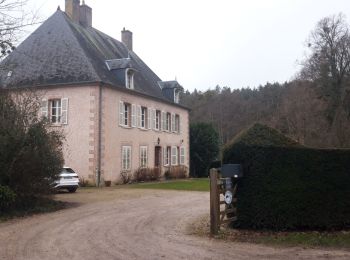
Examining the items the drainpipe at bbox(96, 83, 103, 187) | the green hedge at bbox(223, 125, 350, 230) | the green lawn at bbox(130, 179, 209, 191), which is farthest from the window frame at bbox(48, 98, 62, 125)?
the green hedge at bbox(223, 125, 350, 230)

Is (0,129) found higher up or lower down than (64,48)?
lower down

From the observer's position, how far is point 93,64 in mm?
28000

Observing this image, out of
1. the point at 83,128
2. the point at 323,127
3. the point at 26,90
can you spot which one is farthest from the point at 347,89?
the point at 26,90

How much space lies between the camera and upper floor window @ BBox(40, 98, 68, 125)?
26984 millimetres

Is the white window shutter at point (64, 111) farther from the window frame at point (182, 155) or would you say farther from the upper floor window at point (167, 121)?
the window frame at point (182, 155)

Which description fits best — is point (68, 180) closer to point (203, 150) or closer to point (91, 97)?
point (91, 97)

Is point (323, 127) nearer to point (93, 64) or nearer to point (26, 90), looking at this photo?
point (93, 64)

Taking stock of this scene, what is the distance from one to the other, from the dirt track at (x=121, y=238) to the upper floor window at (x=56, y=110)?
481 inches

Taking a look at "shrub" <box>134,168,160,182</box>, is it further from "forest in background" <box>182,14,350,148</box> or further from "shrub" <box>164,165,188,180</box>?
"forest in background" <box>182,14,350,148</box>

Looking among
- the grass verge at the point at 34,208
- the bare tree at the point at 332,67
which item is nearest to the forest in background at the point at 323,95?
the bare tree at the point at 332,67

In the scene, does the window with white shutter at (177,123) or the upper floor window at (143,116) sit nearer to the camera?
the upper floor window at (143,116)

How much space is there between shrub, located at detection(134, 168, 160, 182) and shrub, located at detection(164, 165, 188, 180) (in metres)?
2.02

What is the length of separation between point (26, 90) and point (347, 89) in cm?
2661

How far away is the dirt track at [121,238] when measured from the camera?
8.31 meters
